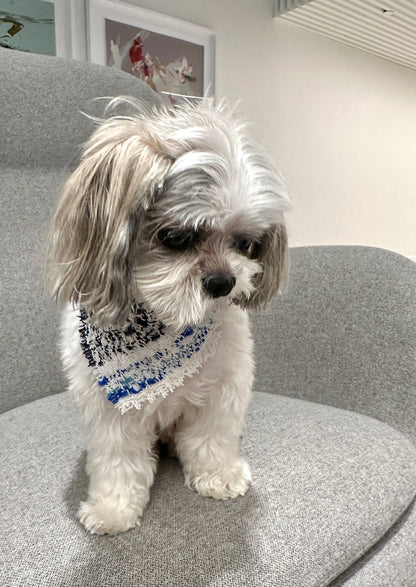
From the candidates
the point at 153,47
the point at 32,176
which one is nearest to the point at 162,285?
the point at 32,176

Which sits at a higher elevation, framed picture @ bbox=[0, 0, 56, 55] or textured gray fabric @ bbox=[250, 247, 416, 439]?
framed picture @ bbox=[0, 0, 56, 55]

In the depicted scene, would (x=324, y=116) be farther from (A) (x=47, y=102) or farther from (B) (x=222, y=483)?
(B) (x=222, y=483)

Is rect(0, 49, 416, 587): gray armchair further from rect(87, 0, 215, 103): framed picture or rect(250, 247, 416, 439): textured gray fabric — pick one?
rect(87, 0, 215, 103): framed picture

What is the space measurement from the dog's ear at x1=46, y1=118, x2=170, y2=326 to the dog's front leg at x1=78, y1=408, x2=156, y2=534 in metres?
0.22

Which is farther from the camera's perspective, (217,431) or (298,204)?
(298,204)

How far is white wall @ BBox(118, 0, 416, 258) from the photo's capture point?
8.16 feet

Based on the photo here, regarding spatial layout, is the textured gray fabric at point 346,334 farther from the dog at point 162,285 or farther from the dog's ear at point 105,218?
the dog's ear at point 105,218

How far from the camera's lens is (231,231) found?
2.25 ft

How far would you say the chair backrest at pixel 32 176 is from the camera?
1.29 meters

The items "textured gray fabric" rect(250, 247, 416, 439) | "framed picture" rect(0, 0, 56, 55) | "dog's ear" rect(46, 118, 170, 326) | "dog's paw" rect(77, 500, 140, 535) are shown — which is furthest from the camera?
"framed picture" rect(0, 0, 56, 55)

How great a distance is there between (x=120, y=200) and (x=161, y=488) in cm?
52

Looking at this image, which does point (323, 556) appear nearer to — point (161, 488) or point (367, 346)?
point (161, 488)

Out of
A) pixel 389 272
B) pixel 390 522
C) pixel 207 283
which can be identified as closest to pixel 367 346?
pixel 389 272

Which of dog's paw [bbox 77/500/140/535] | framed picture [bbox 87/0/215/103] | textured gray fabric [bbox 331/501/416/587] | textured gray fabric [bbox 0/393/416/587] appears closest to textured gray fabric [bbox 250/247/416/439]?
textured gray fabric [bbox 0/393/416/587]
